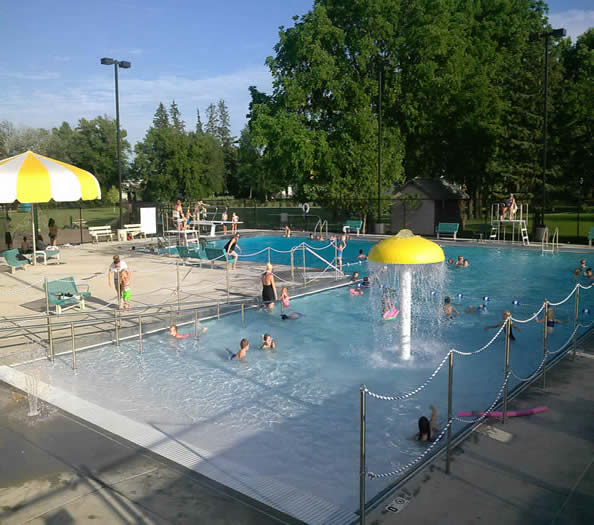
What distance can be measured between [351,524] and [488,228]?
27.8 m

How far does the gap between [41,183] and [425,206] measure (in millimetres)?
25921

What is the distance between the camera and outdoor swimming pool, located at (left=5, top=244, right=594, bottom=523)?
6809mm

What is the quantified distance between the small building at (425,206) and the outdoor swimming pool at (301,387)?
18331 millimetres

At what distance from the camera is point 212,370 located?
35.9ft

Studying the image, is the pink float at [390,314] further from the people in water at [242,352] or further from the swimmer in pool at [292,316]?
the people in water at [242,352]

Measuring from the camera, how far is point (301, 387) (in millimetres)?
10078

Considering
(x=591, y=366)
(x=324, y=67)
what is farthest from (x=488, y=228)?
(x=591, y=366)

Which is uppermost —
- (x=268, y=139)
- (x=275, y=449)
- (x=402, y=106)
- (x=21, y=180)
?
(x=402, y=106)

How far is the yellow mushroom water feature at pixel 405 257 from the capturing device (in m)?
10.4

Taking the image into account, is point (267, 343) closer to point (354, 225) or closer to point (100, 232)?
point (100, 232)

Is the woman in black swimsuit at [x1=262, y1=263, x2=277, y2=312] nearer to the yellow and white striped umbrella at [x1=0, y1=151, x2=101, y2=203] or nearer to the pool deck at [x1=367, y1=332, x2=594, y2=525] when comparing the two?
the yellow and white striped umbrella at [x1=0, y1=151, x2=101, y2=203]

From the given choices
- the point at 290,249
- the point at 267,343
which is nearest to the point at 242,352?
the point at 267,343

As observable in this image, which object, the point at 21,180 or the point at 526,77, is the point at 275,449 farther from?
the point at 526,77

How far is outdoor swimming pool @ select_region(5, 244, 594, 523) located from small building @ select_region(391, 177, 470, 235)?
1833 centimetres
